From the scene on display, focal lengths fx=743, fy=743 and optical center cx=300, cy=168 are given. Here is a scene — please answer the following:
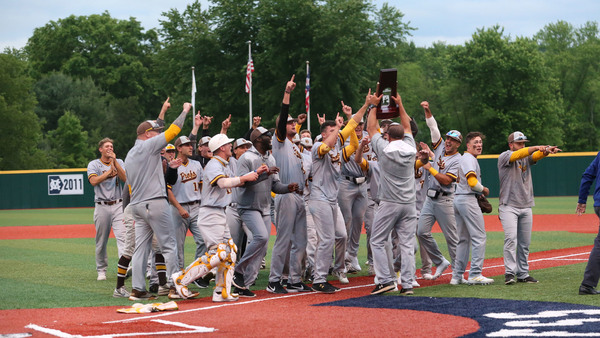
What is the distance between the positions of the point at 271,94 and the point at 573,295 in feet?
125

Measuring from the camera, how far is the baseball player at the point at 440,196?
34.0 feet

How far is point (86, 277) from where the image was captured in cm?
1216

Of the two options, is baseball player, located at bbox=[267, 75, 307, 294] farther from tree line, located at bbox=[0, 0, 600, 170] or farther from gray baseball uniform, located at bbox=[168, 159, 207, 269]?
tree line, located at bbox=[0, 0, 600, 170]

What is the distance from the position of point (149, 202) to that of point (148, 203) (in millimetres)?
18

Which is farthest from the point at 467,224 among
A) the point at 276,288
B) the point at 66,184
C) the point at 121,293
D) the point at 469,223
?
the point at 66,184

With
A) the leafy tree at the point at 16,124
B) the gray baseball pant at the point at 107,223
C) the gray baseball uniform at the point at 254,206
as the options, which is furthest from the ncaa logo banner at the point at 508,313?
the leafy tree at the point at 16,124

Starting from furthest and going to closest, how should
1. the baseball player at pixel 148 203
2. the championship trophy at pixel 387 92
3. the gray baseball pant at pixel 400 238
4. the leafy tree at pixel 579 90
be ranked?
the leafy tree at pixel 579 90, the championship trophy at pixel 387 92, the gray baseball pant at pixel 400 238, the baseball player at pixel 148 203

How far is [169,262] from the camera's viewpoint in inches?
370

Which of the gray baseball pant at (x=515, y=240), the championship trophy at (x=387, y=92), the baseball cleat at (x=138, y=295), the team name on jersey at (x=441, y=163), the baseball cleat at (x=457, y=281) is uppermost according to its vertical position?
the championship trophy at (x=387, y=92)

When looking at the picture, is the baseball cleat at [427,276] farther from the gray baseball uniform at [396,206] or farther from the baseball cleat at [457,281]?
the gray baseball uniform at [396,206]

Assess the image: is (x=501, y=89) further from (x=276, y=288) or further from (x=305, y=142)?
(x=276, y=288)

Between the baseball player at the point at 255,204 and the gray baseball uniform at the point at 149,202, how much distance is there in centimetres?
98

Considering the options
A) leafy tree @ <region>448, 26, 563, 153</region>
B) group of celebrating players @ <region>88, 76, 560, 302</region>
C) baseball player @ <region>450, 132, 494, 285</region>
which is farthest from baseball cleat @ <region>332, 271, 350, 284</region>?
leafy tree @ <region>448, 26, 563, 153</region>

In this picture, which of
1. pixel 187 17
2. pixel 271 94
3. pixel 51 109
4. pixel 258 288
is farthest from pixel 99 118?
pixel 258 288
